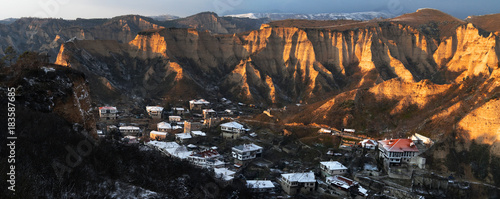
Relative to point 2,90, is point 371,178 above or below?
below

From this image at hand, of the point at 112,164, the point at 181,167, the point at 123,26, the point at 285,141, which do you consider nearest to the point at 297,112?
the point at 285,141

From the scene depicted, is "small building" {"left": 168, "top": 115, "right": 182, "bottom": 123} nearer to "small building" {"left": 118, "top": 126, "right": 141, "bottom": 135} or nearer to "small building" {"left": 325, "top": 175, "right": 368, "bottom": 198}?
"small building" {"left": 118, "top": 126, "right": 141, "bottom": 135}

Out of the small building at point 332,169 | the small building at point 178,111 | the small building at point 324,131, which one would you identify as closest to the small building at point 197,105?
the small building at point 178,111

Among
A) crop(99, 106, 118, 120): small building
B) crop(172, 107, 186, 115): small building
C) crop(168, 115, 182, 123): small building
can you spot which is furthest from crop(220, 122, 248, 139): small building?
crop(99, 106, 118, 120): small building

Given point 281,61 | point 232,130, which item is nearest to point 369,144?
point 232,130

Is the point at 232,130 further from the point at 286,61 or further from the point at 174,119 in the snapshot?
the point at 286,61

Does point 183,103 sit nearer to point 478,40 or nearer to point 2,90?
point 2,90
